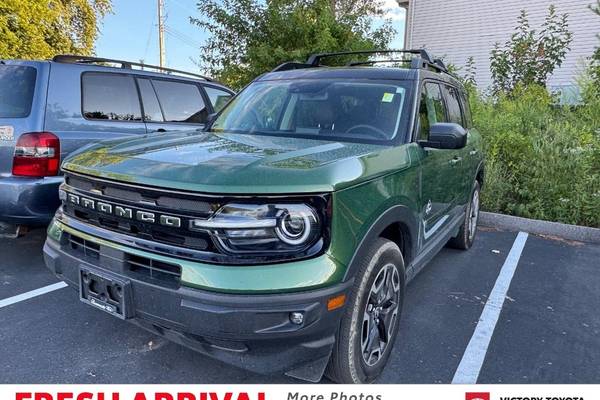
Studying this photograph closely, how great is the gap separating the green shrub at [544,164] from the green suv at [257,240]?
162 inches

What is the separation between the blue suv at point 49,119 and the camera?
3535 millimetres

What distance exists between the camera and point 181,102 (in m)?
5.22

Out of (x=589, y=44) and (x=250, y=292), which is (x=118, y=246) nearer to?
(x=250, y=292)

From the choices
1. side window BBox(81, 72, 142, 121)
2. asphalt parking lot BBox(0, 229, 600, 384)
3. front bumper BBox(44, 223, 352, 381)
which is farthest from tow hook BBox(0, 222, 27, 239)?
front bumper BBox(44, 223, 352, 381)

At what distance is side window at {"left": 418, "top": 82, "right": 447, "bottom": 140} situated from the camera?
3.07 meters

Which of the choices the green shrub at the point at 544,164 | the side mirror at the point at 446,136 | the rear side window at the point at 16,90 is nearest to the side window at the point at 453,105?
the side mirror at the point at 446,136

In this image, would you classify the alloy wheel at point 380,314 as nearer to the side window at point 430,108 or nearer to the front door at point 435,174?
the front door at point 435,174

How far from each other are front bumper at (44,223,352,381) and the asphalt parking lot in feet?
1.99

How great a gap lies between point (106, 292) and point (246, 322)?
2.58 feet

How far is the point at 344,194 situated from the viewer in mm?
1970

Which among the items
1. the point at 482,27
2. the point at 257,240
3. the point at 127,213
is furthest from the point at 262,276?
the point at 482,27

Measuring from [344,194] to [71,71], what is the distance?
3237mm

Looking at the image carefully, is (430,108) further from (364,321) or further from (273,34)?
(273,34)

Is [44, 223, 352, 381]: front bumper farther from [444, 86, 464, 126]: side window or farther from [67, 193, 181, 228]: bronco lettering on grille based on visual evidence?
[444, 86, 464, 126]: side window
